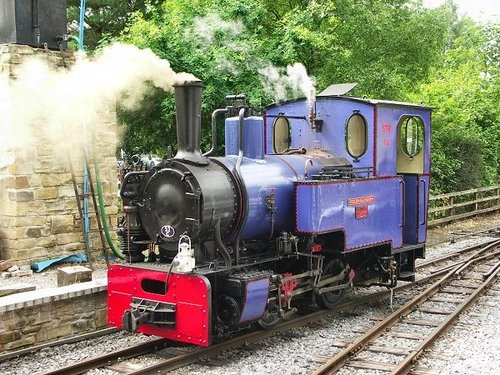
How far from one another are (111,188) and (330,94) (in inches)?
181

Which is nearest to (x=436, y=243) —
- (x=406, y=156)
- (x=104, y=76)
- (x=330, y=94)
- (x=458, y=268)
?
(x=458, y=268)

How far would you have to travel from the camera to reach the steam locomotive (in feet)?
19.7

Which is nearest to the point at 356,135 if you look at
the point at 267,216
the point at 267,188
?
the point at 267,188

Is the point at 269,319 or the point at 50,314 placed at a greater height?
the point at 50,314

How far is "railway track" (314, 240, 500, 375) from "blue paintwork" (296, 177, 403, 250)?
974 millimetres

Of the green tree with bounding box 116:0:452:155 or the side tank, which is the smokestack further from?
the green tree with bounding box 116:0:452:155

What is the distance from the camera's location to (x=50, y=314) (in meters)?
6.64

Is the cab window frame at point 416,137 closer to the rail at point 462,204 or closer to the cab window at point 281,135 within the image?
the cab window at point 281,135

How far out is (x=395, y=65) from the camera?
13734 mm

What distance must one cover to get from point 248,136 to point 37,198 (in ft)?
14.7

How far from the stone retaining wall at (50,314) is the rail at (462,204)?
1094 cm

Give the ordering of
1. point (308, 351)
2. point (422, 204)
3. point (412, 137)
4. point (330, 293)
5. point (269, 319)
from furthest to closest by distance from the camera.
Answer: point (412, 137)
point (422, 204)
point (330, 293)
point (269, 319)
point (308, 351)

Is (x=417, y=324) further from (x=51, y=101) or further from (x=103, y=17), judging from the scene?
(x=103, y=17)

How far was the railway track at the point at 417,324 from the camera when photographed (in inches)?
238
